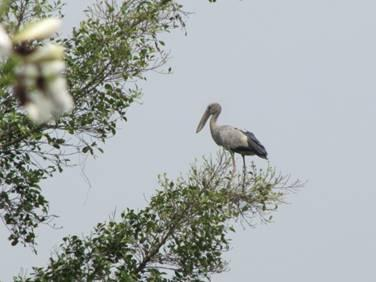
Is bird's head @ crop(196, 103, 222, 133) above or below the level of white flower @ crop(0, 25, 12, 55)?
above

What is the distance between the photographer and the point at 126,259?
1653 cm

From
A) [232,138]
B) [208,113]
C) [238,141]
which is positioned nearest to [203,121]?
[208,113]

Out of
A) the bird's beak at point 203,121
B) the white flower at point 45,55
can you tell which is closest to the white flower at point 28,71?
the white flower at point 45,55

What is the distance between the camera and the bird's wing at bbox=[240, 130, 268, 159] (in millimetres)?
21609

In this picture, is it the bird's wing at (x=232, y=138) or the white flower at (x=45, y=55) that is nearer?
the white flower at (x=45, y=55)

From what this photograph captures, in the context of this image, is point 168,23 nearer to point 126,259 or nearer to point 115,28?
point 115,28

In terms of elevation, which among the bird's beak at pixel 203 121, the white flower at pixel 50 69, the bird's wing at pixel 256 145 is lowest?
the white flower at pixel 50 69

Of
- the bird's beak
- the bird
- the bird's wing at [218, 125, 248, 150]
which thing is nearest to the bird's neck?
the bird

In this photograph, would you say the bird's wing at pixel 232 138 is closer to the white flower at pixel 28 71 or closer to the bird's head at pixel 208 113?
the bird's head at pixel 208 113

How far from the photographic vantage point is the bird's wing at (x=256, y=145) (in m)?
21.6

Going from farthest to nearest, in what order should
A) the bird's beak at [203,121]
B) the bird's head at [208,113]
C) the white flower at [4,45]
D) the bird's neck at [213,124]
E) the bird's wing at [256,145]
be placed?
the bird's beak at [203,121] < the bird's head at [208,113] < the bird's neck at [213,124] < the bird's wing at [256,145] < the white flower at [4,45]

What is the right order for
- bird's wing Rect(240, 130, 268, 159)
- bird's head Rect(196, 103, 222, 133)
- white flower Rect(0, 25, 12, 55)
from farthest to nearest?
bird's head Rect(196, 103, 222, 133)
bird's wing Rect(240, 130, 268, 159)
white flower Rect(0, 25, 12, 55)

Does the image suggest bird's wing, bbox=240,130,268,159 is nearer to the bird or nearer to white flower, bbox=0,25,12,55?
the bird

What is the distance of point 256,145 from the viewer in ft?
71.6
